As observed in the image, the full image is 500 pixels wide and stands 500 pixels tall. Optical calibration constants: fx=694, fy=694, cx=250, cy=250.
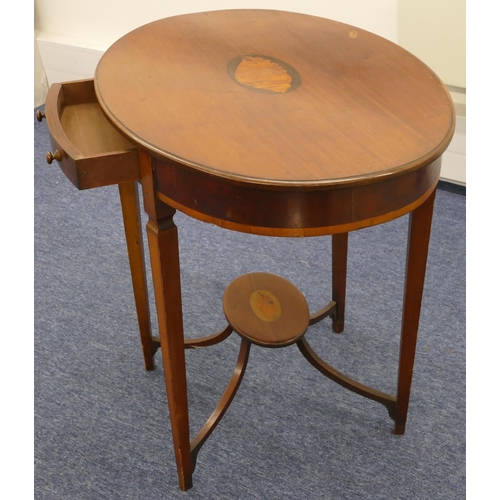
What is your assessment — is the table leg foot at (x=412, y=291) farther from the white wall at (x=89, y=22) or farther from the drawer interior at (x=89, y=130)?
the white wall at (x=89, y=22)

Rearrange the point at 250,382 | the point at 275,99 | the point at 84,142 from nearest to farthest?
the point at 275,99 → the point at 84,142 → the point at 250,382

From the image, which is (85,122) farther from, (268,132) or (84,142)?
(268,132)

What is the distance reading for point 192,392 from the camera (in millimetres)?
1705

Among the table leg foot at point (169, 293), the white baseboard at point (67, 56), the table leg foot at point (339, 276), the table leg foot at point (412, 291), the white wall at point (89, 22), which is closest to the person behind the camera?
the table leg foot at point (169, 293)

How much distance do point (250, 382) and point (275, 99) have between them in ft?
2.60

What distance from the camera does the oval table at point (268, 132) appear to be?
1042 mm

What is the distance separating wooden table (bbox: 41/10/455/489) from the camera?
1.04 m

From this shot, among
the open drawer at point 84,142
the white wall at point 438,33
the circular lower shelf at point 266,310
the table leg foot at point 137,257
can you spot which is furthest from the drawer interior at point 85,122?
the white wall at point 438,33

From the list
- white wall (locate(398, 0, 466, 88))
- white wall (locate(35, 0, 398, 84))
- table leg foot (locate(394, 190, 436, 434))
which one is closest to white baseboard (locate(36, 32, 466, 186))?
white wall (locate(35, 0, 398, 84))

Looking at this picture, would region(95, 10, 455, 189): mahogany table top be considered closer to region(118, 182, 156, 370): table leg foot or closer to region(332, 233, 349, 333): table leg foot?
region(118, 182, 156, 370): table leg foot

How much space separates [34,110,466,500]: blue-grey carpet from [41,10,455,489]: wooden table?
0.15 m

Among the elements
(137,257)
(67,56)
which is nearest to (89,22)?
(67,56)

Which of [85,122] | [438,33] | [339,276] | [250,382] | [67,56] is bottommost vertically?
[250,382]

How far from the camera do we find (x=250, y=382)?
1729 mm
